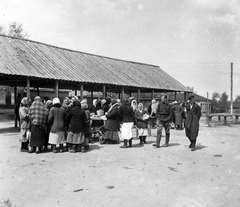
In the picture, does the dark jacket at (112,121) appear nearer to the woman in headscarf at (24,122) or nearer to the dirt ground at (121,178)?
the dirt ground at (121,178)

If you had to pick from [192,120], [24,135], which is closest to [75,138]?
[24,135]

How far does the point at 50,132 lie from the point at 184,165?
412cm

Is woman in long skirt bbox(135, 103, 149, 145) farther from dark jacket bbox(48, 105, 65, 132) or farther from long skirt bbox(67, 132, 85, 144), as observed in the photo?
dark jacket bbox(48, 105, 65, 132)

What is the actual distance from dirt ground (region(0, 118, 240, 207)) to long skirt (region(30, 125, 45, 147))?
33 cm

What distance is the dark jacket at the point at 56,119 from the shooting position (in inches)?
342

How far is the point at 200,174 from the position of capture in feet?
20.4

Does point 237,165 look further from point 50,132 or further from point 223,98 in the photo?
point 223,98

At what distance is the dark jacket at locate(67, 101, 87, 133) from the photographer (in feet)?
28.8

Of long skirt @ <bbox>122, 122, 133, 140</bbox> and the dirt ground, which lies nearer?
the dirt ground

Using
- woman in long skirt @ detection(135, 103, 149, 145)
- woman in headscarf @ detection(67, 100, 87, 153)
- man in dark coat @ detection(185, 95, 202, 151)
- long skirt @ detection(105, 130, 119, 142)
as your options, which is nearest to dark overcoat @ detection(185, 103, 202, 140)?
man in dark coat @ detection(185, 95, 202, 151)

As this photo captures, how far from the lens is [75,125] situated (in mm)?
8789

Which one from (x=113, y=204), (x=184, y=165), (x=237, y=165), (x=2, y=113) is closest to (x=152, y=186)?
(x=113, y=204)

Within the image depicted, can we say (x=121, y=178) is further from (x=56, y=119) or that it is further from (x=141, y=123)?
(x=141, y=123)

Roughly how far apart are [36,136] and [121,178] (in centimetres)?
377
